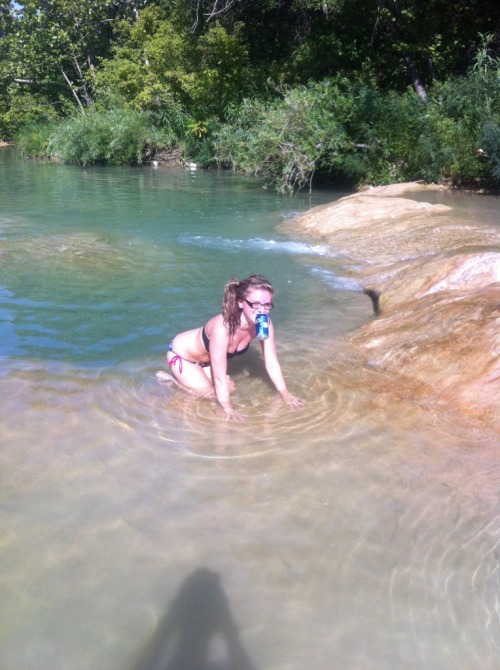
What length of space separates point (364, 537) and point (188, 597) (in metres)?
0.98

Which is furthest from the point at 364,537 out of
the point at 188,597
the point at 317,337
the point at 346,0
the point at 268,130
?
the point at 346,0

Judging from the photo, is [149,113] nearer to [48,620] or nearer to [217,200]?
[217,200]

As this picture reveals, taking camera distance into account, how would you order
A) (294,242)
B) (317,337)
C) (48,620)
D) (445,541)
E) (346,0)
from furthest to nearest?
(346,0) → (294,242) → (317,337) → (445,541) → (48,620)

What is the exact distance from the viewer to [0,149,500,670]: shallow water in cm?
273

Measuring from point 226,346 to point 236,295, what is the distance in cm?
42

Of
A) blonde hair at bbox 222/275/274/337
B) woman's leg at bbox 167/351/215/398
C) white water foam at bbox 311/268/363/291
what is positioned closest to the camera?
blonde hair at bbox 222/275/274/337

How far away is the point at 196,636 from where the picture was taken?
276 centimetres

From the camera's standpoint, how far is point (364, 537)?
11.0 ft

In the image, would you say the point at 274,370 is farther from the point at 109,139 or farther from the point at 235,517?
the point at 109,139

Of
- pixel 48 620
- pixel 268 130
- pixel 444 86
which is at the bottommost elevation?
pixel 48 620

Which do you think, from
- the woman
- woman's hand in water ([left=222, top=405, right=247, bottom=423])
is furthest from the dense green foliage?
woman's hand in water ([left=222, top=405, right=247, bottom=423])

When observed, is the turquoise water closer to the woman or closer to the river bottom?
the woman

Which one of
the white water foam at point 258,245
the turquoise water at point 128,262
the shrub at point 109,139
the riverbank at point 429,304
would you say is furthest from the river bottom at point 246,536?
the shrub at point 109,139

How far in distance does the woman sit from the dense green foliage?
11.8 m
